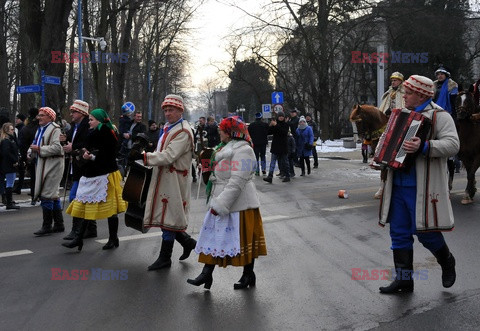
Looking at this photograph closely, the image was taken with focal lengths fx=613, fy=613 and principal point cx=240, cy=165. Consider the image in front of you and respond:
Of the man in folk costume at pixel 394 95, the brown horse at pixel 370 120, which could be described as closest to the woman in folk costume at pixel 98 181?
the brown horse at pixel 370 120

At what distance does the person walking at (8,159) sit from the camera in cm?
1249

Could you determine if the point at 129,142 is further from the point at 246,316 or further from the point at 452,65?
the point at 452,65

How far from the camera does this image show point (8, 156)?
499 inches

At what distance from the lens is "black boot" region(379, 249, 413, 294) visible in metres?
5.68

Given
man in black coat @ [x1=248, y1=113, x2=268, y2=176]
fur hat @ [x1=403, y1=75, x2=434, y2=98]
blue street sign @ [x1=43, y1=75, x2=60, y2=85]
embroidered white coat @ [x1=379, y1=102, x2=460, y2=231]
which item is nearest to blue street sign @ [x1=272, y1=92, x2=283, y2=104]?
man in black coat @ [x1=248, y1=113, x2=268, y2=176]

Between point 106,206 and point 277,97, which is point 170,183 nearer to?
point 106,206

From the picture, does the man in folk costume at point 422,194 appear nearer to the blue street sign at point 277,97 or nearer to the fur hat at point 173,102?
the fur hat at point 173,102

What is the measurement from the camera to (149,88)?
47.9m

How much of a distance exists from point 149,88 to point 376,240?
4117 cm

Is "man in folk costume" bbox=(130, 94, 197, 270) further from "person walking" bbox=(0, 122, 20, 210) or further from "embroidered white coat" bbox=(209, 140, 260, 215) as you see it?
"person walking" bbox=(0, 122, 20, 210)

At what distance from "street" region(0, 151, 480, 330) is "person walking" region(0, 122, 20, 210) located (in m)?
2.58

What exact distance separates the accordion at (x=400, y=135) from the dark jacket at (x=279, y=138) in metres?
11.5

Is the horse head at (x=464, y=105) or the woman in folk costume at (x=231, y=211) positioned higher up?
the horse head at (x=464, y=105)

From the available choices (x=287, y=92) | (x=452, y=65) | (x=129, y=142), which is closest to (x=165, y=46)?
(x=287, y=92)
